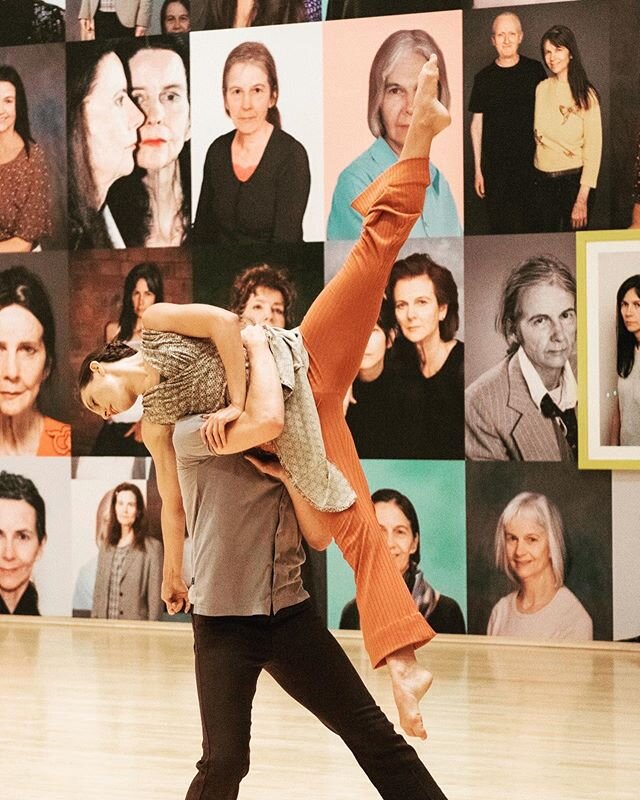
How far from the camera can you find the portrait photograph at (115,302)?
21.6ft

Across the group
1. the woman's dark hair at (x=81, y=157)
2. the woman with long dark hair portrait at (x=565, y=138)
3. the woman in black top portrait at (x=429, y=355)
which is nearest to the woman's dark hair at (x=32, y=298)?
the woman's dark hair at (x=81, y=157)

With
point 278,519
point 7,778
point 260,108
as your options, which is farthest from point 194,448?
point 260,108

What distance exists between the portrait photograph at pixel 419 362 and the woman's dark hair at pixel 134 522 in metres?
1.30

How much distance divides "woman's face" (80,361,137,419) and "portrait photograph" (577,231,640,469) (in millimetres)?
3898

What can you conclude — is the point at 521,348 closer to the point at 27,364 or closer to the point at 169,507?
the point at 27,364

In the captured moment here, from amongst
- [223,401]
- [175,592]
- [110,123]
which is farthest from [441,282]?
[223,401]

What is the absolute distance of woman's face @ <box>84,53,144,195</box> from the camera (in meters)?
6.63

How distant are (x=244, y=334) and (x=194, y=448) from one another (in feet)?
0.89

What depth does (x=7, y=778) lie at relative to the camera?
3.95m

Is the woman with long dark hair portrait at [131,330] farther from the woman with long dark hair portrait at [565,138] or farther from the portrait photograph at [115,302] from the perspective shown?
the woman with long dark hair portrait at [565,138]

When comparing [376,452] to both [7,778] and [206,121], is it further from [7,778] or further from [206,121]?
[7,778]

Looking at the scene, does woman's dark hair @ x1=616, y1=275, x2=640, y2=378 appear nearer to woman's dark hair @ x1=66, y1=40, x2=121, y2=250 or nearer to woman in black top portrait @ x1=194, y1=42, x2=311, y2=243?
woman in black top portrait @ x1=194, y1=42, x2=311, y2=243

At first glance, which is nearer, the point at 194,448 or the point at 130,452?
the point at 194,448

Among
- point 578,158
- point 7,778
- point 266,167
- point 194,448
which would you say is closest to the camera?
point 194,448
